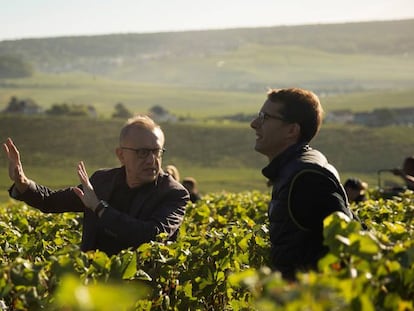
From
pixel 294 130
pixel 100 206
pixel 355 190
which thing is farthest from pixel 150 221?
pixel 355 190

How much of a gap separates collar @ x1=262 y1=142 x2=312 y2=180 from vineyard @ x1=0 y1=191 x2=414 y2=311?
0.59 m

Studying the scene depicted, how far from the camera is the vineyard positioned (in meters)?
2.23

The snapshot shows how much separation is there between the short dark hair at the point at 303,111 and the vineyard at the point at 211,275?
0.74m

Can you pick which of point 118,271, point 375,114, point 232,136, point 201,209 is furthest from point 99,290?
point 375,114

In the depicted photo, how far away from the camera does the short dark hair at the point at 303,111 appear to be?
15.8 feet

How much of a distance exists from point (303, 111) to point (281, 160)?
1.22ft

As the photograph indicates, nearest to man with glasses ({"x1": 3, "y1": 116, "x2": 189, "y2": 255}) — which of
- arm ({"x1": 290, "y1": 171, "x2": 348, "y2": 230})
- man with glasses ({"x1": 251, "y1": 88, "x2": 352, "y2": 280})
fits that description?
man with glasses ({"x1": 251, "y1": 88, "x2": 352, "y2": 280})

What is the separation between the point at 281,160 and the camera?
4645 mm

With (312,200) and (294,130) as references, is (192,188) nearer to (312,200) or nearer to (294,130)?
(294,130)

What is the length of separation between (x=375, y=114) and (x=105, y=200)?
11889 cm

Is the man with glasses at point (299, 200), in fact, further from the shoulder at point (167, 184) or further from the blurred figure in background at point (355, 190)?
the blurred figure in background at point (355, 190)

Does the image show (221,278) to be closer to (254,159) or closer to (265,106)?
(265,106)

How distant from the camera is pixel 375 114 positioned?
121125 mm

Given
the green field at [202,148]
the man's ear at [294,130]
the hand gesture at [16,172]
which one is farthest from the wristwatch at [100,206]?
the green field at [202,148]
